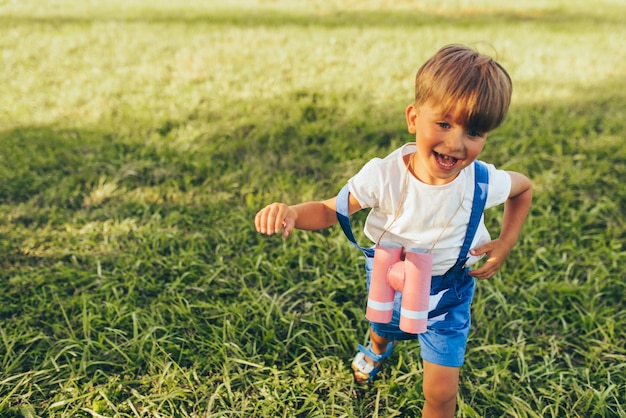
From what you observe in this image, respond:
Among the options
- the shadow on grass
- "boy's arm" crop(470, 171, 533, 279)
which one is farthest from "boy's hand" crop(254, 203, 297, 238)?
the shadow on grass

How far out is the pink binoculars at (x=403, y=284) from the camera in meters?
1.78

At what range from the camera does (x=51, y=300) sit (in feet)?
8.86

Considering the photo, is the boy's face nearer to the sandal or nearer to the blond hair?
the blond hair

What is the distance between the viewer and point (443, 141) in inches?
65.4

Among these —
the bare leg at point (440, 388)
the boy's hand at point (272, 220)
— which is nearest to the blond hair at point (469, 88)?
the boy's hand at point (272, 220)

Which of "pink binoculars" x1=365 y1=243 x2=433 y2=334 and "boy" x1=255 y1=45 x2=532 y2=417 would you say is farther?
"pink binoculars" x1=365 y1=243 x2=433 y2=334

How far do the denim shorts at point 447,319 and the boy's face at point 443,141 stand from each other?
426 mm

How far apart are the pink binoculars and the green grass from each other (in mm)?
578

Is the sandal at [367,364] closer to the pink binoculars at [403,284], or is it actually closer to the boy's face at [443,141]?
the pink binoculars at [403,284]

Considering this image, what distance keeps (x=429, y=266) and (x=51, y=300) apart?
188cm

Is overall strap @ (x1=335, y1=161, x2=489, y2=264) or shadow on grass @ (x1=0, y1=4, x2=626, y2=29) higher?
overall strap @ (x1=335, y1=161, x2=489, y2=264)

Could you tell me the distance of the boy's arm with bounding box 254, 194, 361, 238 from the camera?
1.72m

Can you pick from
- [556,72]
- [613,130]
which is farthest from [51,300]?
[556,72]

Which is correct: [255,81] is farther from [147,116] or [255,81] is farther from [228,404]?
[228,404]
